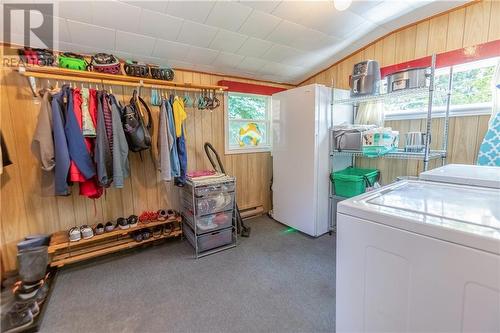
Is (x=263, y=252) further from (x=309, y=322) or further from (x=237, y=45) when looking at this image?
(x=237, y=45)

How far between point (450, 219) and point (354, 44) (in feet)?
8.43

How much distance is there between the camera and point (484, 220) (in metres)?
0.77

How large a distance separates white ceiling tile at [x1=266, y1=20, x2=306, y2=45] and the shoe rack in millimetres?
2219

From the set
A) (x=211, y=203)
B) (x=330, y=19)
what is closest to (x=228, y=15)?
(x=330, y=19)

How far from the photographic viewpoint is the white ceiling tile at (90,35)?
6.23ft

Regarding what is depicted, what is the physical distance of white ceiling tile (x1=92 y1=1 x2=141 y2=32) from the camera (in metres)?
1.76

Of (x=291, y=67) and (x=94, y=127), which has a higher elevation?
(x=291, y=67)

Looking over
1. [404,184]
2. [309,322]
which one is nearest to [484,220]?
[404,184]

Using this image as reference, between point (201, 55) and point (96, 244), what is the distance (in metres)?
2.29

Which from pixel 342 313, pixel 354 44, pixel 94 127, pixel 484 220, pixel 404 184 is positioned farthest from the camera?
pixel 354 44

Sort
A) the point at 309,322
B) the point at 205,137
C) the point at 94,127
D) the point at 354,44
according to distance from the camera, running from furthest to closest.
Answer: the point at 205,137, the point at 354,44, the point at 94,127, the point at 309,322

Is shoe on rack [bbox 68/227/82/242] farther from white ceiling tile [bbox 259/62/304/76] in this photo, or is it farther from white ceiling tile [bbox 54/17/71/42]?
white ceiling tile [bbox 259/62/304/76]

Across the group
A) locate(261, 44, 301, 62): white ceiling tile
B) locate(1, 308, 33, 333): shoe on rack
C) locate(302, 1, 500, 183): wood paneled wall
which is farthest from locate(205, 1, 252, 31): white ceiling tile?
locate(1, 308, 33, 333): shoe on rack

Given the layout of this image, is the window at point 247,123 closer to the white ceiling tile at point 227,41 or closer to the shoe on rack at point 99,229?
the white ceiling tile at point 227,41
